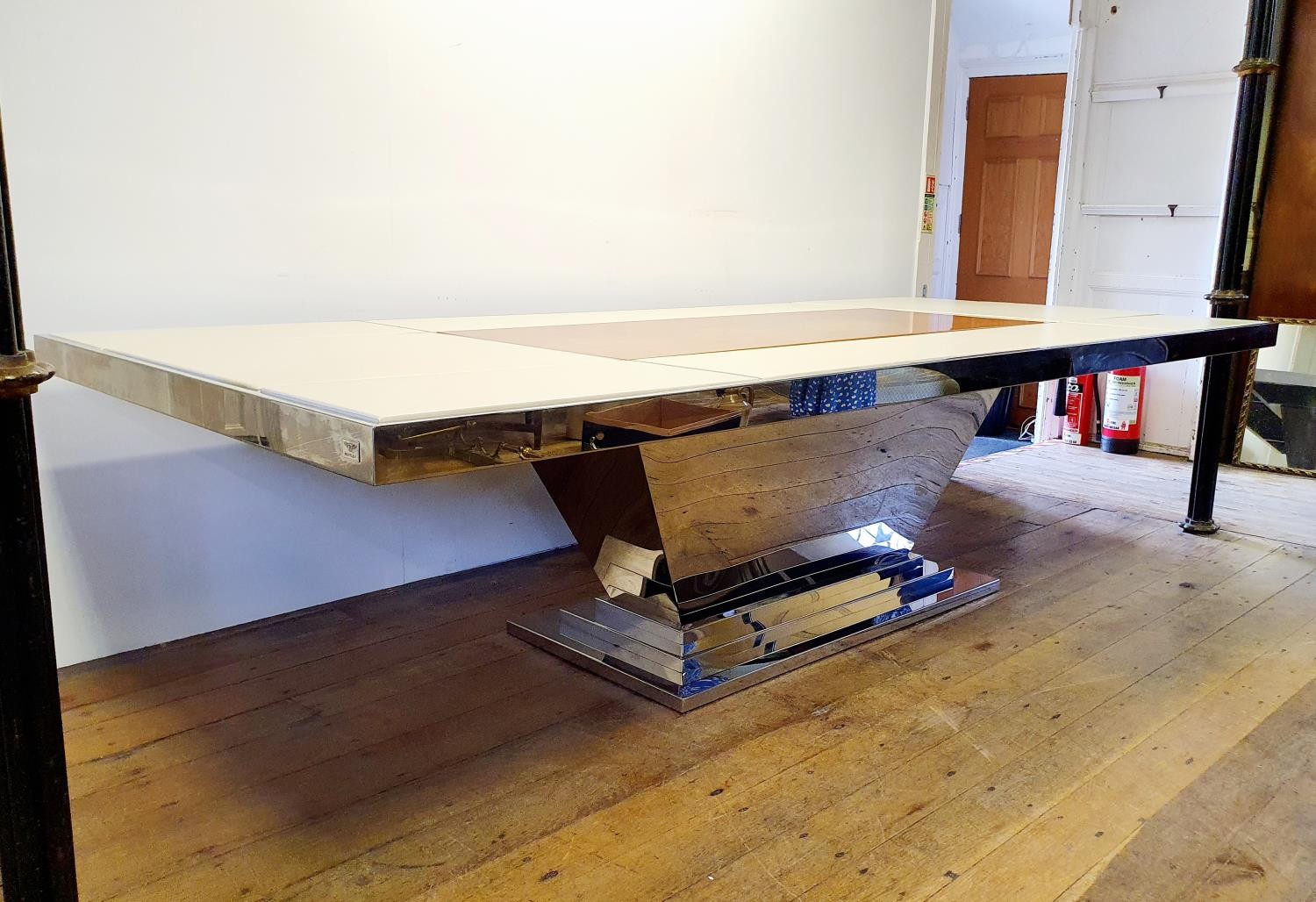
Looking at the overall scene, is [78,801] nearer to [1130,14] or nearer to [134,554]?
[134,554]

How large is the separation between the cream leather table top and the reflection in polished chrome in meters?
0.20

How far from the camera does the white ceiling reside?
520cm

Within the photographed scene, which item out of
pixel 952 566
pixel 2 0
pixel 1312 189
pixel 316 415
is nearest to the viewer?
pixel 316 415

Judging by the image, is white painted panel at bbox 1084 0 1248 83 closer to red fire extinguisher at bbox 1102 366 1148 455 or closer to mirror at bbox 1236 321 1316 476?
mirror at bbox 1236 321 1316 476

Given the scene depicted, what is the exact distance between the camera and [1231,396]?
13.9 ft

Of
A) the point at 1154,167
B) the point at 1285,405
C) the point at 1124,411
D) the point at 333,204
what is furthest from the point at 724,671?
the point at 1154,167

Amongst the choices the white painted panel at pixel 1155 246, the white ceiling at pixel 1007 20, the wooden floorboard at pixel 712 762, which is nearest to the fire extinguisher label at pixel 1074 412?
the white painted panel at pixel 1155 246

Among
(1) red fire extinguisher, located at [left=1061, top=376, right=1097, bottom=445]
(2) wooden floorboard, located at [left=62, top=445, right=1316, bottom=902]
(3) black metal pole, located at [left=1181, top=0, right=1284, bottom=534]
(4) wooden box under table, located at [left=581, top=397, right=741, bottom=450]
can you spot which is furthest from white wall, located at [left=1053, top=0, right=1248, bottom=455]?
(4) wooden box under table, located at [left=581, top=397, right=741, bottom=450]

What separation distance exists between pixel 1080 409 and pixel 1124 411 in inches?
10.2

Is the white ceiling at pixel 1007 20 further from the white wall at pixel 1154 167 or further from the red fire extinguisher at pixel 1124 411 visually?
the red fire extinguisher at pixel 1124 411

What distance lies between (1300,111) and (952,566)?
2.59 metres

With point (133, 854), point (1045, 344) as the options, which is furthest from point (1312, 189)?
point (133, 854)

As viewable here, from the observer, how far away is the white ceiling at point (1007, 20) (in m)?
5.20

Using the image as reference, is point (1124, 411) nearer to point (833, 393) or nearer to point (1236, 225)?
point (1236, 225)
